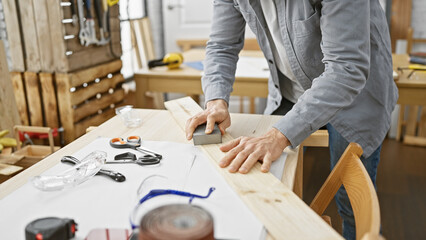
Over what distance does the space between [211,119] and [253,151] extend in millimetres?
218

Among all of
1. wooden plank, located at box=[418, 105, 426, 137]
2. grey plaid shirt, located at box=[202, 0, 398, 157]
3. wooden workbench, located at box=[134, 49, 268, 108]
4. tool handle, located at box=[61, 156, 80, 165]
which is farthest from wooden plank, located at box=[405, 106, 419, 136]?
tool handle, located at box=[61, 156, 80, 165]

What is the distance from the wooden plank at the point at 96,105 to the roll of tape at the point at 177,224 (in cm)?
175

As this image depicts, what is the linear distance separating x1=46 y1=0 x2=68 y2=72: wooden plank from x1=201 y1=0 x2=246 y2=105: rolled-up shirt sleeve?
34.3 inches

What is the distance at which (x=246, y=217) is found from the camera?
77 centimetres

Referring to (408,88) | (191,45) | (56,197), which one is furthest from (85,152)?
(191,45)

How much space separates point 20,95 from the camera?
83.0 inches

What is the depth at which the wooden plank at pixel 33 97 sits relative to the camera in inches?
81.9

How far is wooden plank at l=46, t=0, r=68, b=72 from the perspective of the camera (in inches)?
78.2

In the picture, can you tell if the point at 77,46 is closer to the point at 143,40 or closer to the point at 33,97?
the point at 33,97

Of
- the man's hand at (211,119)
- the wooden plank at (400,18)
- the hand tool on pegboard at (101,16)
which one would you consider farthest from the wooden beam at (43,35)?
the wooden plank at (400,18)

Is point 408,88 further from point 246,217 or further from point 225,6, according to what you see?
point 246,217

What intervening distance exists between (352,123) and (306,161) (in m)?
1.72

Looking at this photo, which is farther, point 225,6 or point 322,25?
point 225,6

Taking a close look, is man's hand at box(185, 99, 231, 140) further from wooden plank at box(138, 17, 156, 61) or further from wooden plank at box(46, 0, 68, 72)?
wooden plank at box(138, 17, 156, 61)
